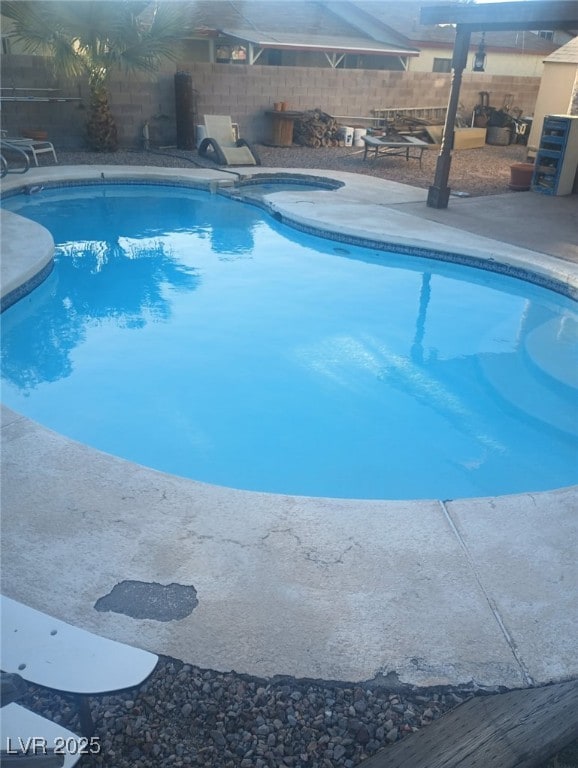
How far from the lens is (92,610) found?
2.60 metres

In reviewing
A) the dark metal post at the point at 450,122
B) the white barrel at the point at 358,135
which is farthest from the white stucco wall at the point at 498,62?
the dark metal post at the point at 450,122

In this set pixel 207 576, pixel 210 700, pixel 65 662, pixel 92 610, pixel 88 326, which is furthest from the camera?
pixel 88 326

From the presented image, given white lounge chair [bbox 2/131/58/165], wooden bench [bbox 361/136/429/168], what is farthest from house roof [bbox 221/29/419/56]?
white lounge chair [bbox 2/131/58/165]

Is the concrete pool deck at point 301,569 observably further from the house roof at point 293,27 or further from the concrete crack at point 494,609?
the house roof at point 293,27

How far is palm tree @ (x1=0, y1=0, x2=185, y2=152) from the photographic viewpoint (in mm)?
11352

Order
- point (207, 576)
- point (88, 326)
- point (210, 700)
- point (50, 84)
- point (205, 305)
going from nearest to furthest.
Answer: point (210, 700)
point (207, 576)
point (88, 326)
point (205, 305)
point (50, 84)

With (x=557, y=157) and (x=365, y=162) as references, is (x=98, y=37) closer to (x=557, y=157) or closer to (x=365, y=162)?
(x=365, y=162)

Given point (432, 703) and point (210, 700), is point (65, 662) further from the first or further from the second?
point (432, 703)

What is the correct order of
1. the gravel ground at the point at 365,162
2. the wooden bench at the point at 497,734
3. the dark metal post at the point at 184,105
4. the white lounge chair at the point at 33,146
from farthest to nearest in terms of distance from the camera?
the dark metal post at the point at 184,105, the gravel ground at the point at 365,162, the white lounge chair at the point at 33,146, the wooden bench at the point at 497,734

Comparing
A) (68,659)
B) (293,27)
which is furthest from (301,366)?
(293,27)

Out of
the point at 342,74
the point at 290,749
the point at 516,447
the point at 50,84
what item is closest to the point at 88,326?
the point at 516,447

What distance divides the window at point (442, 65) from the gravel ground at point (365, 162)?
8.66 m

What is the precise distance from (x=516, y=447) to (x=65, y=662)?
378 centimetres

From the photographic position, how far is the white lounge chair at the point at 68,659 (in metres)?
1.99
